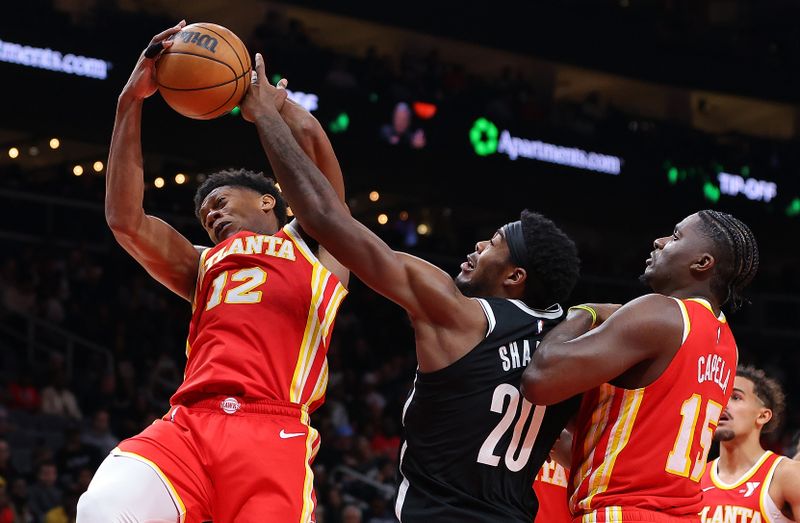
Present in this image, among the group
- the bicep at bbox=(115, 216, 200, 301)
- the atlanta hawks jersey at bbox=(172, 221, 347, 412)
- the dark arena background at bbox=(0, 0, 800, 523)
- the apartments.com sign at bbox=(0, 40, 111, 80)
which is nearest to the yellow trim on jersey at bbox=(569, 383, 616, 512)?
the atlanta hawks jersey at bbox=(172, 221, 347, 412)

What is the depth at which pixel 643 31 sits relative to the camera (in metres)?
21.8

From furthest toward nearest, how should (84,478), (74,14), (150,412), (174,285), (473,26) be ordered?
1. (473,26)
2. (74,14)
3. (150,412)
4. (84,478)
5. (174,285)

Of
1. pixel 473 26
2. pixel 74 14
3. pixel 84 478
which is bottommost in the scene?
pixel 84 478

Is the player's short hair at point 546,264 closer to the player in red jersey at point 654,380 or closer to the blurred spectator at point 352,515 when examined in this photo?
the player in red jersey at point 654,380

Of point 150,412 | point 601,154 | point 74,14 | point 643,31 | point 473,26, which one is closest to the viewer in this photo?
point 150,412

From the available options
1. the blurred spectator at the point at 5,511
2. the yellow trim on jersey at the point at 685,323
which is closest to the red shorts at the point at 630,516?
the yellow trim on jersey at the point at 685,323

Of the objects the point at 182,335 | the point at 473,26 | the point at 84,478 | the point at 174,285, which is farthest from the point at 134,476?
the point at 473,26

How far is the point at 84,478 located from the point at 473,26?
40.5ft

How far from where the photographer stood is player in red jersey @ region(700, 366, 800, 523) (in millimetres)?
5551

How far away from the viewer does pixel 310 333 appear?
15.0ft

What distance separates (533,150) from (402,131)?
7.57ft

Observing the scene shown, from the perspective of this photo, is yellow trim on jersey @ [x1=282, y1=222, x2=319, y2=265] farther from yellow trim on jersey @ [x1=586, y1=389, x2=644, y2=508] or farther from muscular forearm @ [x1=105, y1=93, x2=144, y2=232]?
yellow trim on jersey @ [x1=586, y1=389, x2=644, y2=508]

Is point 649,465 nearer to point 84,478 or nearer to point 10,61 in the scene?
point 84,478

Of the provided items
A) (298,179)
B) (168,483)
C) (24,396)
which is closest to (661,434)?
(298,179)
